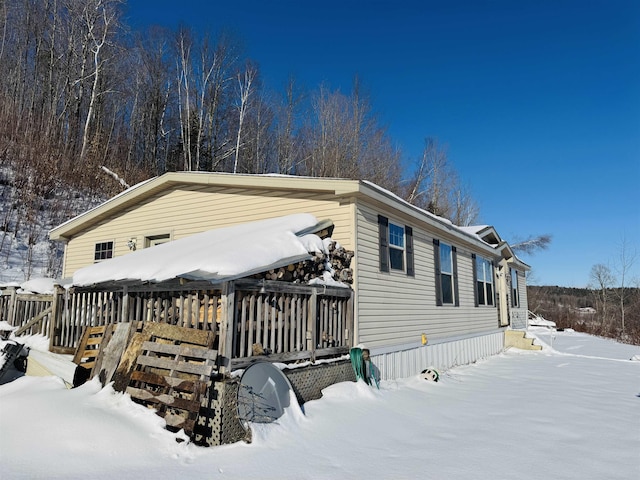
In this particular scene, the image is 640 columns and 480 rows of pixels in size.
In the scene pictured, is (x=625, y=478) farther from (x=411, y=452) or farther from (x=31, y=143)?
(x=31, y=143)

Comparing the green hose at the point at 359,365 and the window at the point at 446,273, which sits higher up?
the window at the point at 446,273

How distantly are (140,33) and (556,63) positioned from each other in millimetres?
23001

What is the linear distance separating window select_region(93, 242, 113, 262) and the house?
29 millimetres

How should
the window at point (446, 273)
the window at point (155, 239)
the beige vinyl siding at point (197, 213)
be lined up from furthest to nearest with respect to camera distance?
1. the window at point (446, 273)
2. the window at point (155, 239)
3. the beige vinyl siding at point (197, 213)

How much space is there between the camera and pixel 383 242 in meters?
8.28

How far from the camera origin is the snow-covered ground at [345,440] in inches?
144

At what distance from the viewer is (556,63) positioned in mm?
16281

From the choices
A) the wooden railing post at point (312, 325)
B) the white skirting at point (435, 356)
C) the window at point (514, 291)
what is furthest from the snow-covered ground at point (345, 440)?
the window at point (514, 291)

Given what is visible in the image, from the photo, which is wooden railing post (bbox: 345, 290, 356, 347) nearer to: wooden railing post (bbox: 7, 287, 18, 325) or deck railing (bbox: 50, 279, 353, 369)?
deck railing (bbox: 50, 279, 353, 369)

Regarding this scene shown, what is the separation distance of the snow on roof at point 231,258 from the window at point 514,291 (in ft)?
Result: 44.8

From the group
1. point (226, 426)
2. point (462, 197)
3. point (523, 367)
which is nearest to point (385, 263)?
point (226, 426)

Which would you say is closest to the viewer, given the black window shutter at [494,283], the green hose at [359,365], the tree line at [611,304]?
the green hose at [359,365]

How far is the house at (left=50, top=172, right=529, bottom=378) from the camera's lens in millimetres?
7680

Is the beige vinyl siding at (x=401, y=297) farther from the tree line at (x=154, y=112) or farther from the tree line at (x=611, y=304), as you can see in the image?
the tree line at (x=611, y=304)
